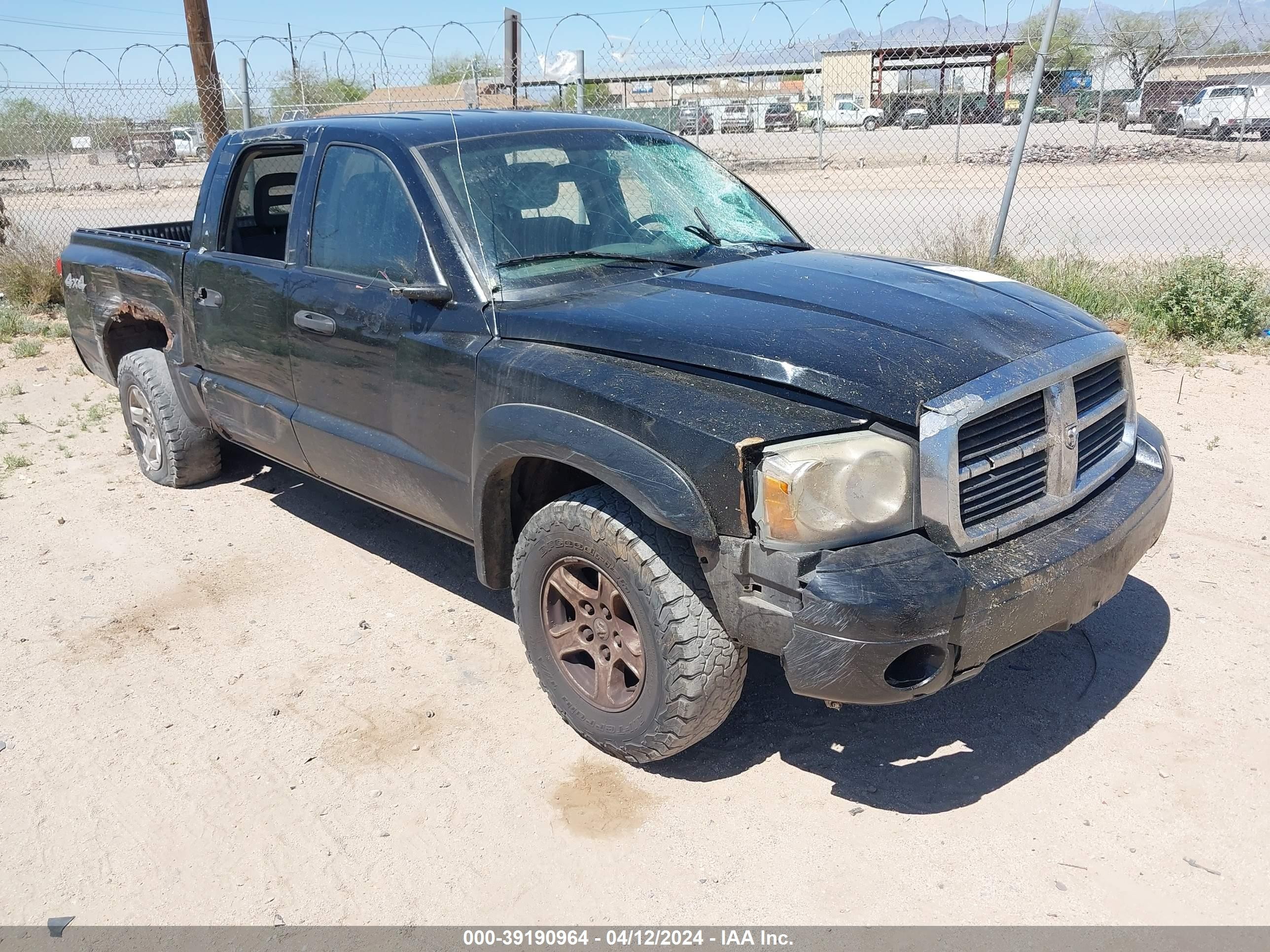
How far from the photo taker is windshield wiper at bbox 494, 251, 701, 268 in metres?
3.58

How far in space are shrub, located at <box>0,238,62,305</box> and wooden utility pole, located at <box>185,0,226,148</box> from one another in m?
2.82

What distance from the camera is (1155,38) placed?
43.3 feet

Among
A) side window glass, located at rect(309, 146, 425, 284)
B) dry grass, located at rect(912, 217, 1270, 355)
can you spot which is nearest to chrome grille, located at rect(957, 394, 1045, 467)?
side window glass, located at rect(309, 146, 425, 284)

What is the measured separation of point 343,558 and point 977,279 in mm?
3058

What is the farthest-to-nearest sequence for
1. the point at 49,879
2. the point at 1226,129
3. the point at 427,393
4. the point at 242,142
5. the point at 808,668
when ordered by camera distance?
the point at 1226,129 → the point at 242,142 → the point at 427,393 → the point at 49,879 → the point at 808,668

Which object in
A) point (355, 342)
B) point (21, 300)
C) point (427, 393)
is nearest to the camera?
point (427, 393)

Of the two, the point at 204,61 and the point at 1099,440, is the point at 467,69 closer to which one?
the point at 204,61

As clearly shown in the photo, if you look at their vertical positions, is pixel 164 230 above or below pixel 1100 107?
below

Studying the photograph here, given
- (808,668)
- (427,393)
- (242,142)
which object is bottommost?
(808,668)

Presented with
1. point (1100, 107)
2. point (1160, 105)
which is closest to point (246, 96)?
point (1100, 107)

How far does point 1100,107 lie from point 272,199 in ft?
52.1

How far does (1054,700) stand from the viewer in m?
3.52

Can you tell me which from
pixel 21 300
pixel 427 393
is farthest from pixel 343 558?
pixel 21 300

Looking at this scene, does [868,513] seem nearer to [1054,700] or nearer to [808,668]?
[808,668]
